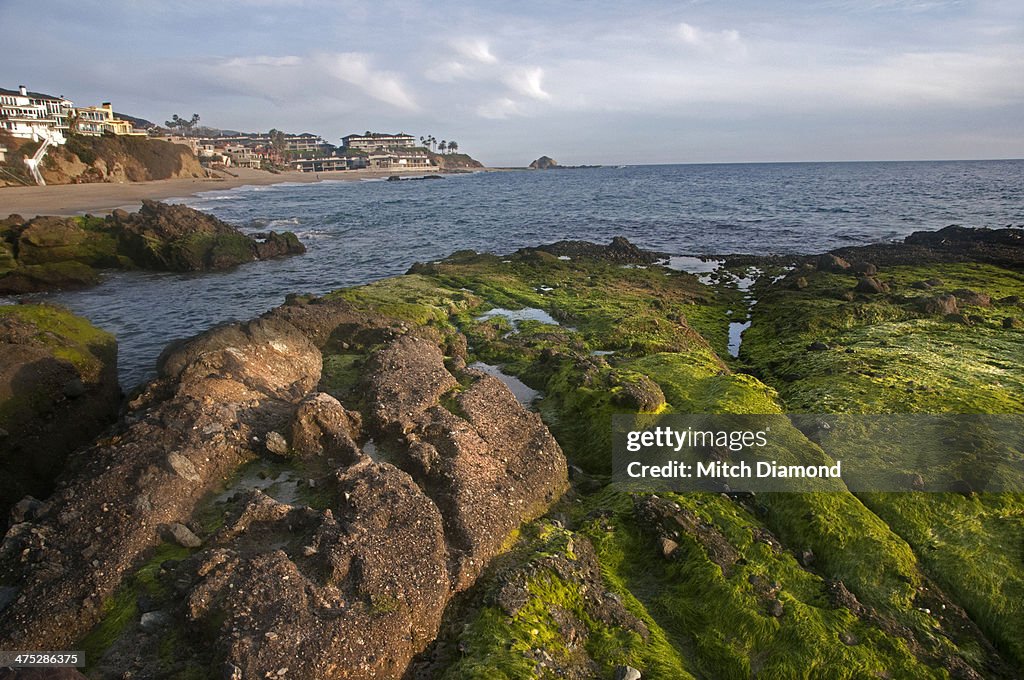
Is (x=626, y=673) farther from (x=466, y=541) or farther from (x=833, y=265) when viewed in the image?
(x=833, y=265)

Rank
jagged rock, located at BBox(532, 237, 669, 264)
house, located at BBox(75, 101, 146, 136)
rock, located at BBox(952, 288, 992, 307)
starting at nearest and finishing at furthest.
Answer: rock, located at BBox(952, 288, 992, 307) → jagged rock, located at BBox(532, 237, 669, 264) → house, located at BBox(75, 101, 146, 136)

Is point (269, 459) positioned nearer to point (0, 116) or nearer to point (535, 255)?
point (535, 255)

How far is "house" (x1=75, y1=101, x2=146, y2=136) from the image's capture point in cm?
11445

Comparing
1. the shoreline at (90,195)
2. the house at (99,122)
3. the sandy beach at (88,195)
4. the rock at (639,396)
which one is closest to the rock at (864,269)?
the rock at (639,396)

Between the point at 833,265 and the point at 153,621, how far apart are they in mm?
29761

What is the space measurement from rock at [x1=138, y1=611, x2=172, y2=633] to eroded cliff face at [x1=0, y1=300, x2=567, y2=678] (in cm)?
2

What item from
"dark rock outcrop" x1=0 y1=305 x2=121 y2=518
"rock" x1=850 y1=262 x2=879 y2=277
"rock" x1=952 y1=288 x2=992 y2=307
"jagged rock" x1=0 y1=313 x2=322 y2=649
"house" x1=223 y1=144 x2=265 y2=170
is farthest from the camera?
"house" x1=223 y1=144 x2=265 y2=170

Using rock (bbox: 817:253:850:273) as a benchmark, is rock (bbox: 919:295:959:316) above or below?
below

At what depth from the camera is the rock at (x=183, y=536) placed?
7273 millimetres

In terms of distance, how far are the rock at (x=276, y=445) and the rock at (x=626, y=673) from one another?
6.23 m

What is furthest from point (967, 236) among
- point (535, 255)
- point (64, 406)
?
point (64, 406)

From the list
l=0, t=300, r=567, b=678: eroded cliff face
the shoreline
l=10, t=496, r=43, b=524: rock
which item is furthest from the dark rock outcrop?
the shoreline

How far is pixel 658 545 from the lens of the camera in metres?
8.02

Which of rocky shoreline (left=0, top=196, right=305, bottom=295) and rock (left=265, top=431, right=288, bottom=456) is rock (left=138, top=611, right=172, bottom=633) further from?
rocky shoreline (left=0, top=196, right=305, bottom=295)
